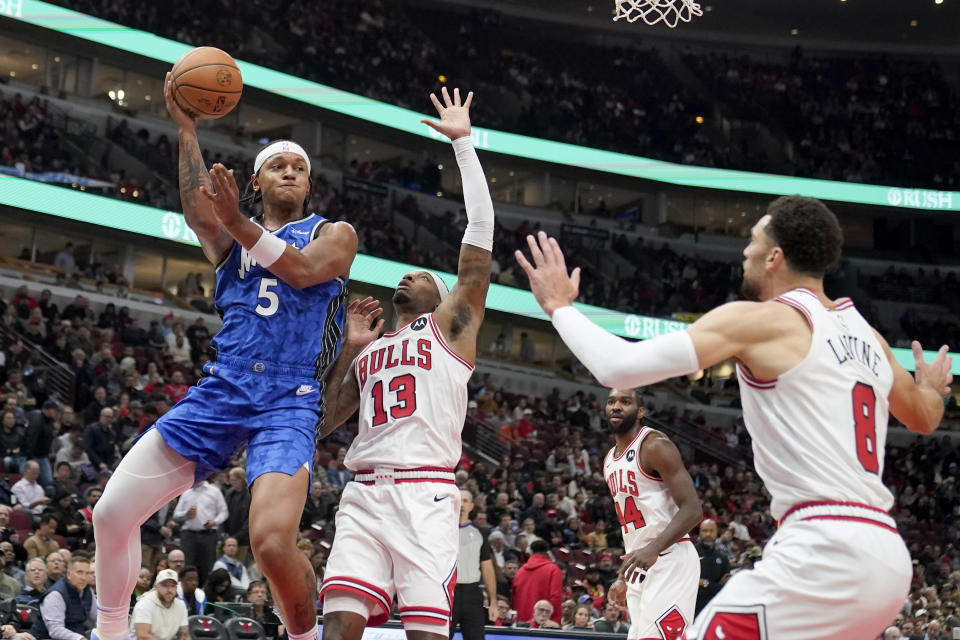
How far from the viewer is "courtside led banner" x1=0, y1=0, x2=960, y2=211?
2828 cm

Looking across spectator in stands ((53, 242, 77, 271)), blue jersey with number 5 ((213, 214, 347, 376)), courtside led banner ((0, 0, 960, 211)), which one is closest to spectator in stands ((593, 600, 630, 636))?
blue jersey with number 5 ((213, 214, 347, 376))

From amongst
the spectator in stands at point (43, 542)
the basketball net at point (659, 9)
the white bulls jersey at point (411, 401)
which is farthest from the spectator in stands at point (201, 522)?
the basketball net at point (659, 9)

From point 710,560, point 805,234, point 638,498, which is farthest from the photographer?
point 710,560

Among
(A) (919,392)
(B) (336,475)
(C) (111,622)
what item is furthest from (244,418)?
(B) (336,475)

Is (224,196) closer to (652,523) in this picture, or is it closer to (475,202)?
(475,202)

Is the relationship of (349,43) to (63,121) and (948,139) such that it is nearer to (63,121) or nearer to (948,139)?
(63,121)

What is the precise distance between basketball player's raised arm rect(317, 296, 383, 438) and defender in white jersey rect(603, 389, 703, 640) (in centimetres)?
164

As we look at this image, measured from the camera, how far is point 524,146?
115 ft

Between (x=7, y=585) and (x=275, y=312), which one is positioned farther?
(x=7, y=585)

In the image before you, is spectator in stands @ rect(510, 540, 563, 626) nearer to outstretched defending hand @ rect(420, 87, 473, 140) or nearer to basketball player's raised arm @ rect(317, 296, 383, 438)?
basketball player's raised arm @ rect(317, 296, 383, 438)

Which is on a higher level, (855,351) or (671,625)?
(855,351)

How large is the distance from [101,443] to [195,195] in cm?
1065

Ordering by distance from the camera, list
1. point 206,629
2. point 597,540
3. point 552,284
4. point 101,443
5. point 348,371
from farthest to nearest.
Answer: point 597,540 < point 101,443 < point 206,629 < point 348,371 < point 552,284

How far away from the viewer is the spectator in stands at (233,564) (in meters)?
12.5
